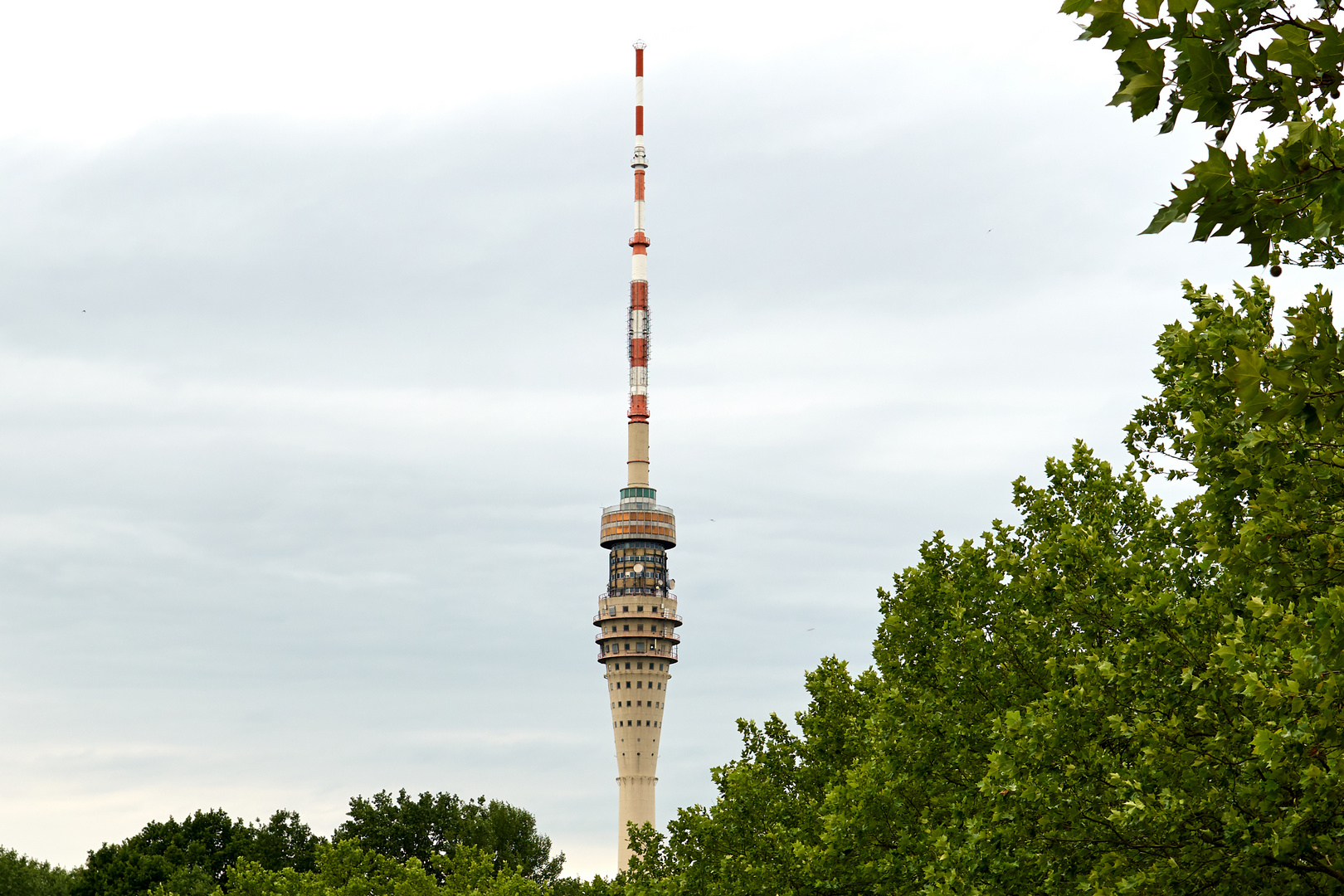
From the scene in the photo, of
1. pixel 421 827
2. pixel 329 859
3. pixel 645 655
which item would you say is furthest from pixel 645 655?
pixel 329 859

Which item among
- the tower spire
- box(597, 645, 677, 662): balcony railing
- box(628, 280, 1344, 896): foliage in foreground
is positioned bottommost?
box(628, 280, 1344, 896): foliage in foreground

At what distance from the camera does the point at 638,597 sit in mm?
180750

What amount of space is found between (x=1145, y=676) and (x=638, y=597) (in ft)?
528

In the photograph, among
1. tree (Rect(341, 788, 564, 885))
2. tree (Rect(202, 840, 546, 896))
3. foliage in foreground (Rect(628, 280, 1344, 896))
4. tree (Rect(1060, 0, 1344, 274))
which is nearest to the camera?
tree (Rect(1060, 0, 1344, 274))

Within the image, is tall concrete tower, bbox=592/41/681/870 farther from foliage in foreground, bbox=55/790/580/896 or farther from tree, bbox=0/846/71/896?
tree, bbox=0/846/71/896

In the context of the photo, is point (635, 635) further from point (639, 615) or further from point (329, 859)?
point (329, 859)

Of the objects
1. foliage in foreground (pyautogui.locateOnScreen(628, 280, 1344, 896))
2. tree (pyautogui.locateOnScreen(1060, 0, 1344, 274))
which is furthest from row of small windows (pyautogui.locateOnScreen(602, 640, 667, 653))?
tree (pyautogui.locateOnScreen(1060, 0, 1344, 274))

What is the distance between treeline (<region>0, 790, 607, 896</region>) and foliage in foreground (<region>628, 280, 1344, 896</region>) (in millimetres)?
26254

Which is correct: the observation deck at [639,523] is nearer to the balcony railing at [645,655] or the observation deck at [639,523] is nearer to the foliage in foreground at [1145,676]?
the balcony railing at [645,655]

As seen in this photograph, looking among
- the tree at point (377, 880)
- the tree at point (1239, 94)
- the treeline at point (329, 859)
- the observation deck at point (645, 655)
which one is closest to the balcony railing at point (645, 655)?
the observation deck at point (645, 655)

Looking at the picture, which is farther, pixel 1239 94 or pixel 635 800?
pixel 635 800

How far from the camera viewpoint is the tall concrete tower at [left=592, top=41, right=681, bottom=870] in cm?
17738

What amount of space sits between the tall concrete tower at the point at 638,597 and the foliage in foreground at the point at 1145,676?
141516 millimetres

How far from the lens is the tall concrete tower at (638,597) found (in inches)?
6983
